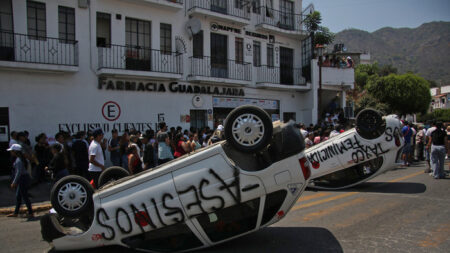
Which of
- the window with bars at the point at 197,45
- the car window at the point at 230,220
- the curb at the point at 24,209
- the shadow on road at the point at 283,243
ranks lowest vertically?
the curb at the point at 24,209

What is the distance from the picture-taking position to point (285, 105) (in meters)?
20.9

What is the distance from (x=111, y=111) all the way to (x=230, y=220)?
11010mm

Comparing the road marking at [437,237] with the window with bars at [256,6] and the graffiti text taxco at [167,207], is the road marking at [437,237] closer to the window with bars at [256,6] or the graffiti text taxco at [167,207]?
the graffiti text taxco at [167,207]

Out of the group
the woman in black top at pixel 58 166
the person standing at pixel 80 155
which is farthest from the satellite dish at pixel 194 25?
the woman in black top at pixel 58 166

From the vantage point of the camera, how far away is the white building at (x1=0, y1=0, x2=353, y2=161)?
12.4 m

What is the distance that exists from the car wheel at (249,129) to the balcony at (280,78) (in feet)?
48.5

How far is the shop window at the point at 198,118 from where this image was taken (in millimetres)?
16922

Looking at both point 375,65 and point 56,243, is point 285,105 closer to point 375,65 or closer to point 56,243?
point 56,243

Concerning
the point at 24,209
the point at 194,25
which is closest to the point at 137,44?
the point at 194,25

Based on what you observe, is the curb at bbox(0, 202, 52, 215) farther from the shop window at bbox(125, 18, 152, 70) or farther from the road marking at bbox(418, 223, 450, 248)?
the shop window at bbox(125, 18, 152, 70)

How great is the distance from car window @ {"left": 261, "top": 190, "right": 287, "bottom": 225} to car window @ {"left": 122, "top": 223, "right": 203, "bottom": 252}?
3.11 feet

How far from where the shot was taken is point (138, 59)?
593 inches

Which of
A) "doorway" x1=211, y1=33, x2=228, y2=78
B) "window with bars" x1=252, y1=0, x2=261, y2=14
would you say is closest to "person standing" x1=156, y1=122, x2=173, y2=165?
"doorway" x1=211, y1=33, x2=228, y2=78

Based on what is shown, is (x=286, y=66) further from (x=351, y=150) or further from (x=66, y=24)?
(x=351, y=150)
